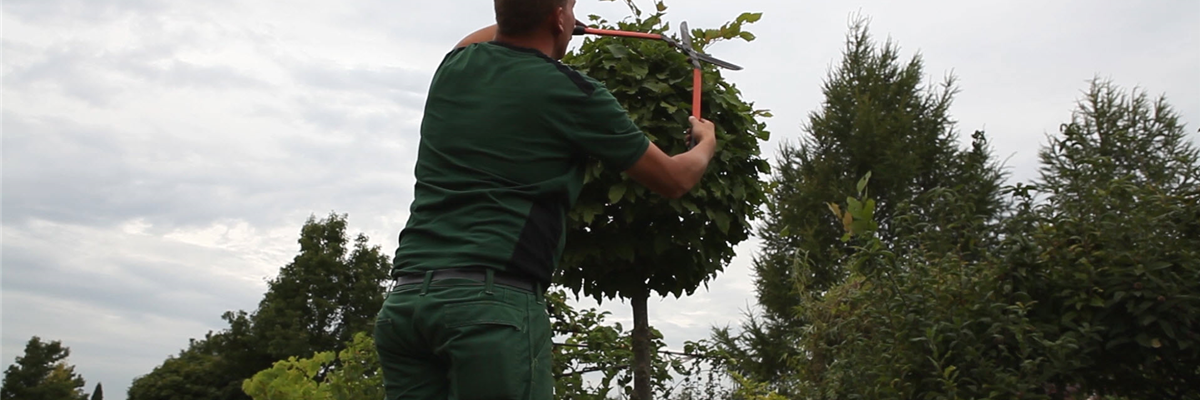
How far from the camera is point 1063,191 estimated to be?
15.2 ft

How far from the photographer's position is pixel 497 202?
189cm

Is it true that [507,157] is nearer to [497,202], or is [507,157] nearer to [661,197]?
[497,202]

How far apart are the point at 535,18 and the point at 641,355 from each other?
265 centimetres

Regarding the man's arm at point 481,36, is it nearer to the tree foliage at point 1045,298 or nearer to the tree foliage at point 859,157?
the tree foliage at point 1045,298

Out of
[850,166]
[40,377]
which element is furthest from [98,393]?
[850,166]

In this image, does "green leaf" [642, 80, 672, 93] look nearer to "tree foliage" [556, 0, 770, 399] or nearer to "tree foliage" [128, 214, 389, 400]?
"tree foliage" [556, 0, 770, 399]

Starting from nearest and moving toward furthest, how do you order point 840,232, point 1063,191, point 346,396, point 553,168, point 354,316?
point 553,168 < point 1063,191 < point 346,396 < point 840,232 < point 354,316

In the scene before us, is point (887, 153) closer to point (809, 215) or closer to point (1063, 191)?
point (809, 215)

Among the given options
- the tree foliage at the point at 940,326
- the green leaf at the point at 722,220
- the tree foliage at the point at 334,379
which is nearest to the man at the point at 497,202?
the green leaf at the point at 722,220

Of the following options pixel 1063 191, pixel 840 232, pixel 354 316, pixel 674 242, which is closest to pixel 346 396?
pixel 674 242

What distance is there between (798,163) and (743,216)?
18.2 meters

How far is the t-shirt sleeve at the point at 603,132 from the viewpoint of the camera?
1.98 meters

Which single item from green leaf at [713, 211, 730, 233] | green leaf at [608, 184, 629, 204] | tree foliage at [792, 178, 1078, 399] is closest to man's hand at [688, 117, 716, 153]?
green leaf at [608, 184, 629, 204]

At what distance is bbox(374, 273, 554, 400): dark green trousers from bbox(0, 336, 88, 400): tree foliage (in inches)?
1350
